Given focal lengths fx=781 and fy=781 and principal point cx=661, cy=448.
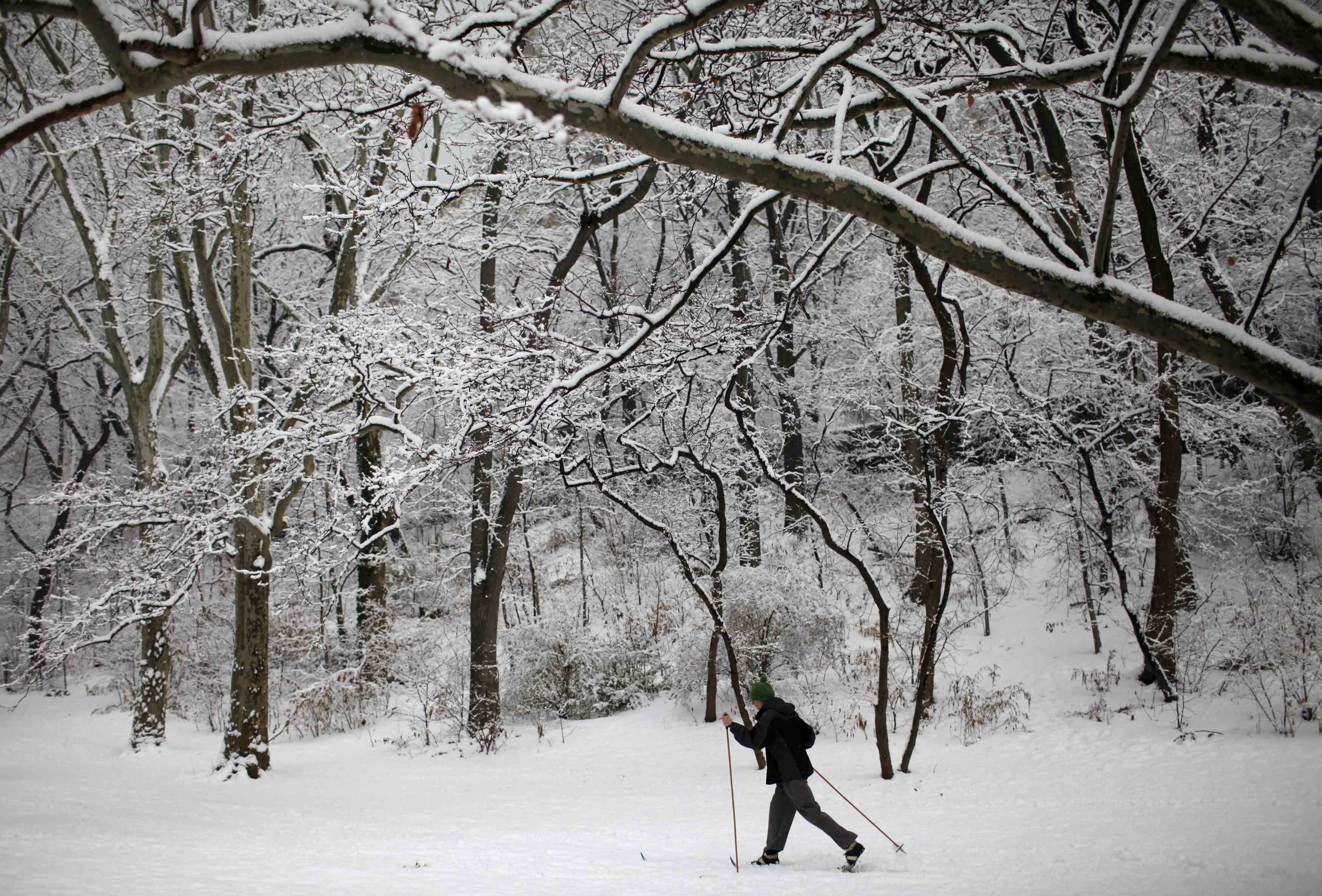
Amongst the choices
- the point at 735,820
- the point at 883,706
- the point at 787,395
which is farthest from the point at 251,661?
the point at 787,395

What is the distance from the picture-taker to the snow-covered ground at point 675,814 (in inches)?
205

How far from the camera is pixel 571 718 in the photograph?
40.2 feet


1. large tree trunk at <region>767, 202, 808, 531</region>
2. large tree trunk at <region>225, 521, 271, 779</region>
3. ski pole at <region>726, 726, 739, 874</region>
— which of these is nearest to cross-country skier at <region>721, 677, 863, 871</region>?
ski pole at <region>726, 726, 739, 874</region>

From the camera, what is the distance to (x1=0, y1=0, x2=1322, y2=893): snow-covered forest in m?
4.36

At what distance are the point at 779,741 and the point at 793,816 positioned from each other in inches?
22.9

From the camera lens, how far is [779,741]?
19.0 feet

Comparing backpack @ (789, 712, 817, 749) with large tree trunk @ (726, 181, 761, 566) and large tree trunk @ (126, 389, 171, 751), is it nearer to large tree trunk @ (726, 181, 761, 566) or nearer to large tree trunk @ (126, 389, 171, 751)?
large tree trunk @ (726, 181, 761, 566)

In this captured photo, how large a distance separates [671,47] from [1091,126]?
22.4 ft

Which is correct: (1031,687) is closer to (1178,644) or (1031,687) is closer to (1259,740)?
(1178,644)

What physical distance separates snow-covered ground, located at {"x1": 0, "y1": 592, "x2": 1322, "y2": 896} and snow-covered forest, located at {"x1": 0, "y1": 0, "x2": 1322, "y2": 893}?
0.24ft

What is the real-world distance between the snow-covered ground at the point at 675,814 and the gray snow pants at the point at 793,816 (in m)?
0.25

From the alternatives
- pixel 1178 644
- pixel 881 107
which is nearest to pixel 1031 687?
pixel 1178 644

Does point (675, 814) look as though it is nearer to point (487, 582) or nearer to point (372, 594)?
point (487, 582)

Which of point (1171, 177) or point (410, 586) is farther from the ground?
point (1171, 177)
